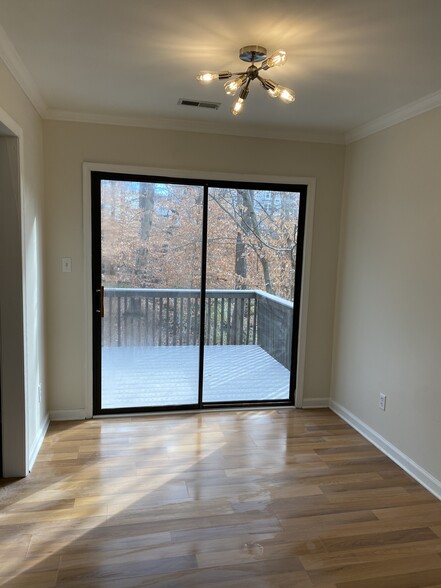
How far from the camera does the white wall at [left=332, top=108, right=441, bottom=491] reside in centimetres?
272

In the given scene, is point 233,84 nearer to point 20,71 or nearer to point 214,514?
point 20,71

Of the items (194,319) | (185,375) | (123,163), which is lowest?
(185,375)

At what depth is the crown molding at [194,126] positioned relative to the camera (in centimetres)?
328

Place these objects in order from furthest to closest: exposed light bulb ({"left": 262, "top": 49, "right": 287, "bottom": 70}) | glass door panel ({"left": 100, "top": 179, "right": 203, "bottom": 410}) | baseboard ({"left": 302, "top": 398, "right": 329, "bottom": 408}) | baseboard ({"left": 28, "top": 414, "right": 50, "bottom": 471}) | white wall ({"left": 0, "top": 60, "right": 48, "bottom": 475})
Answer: baseboard ({"left": 302, "top": 398, "right": 329, "bottom": 408}), glass door panel ({"left": 100, "top": 179, "right": 203, "bottom": 410}), baseboard ({"left": 28, "top": 414, "right": 50, "bottom": 471}), white wall ({"left": 0, "top": 60, "right": 48, "bottom": 475}), exposed light bulb ({"left": 262, "top": 49, "right": 287, "bottom": 70})

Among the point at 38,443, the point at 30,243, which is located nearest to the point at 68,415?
the point at 38,443

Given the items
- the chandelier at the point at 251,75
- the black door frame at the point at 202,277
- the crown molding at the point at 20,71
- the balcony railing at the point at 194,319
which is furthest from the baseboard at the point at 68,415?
the chandelier at the point at 251,75

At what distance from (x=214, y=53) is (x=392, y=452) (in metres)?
2.89

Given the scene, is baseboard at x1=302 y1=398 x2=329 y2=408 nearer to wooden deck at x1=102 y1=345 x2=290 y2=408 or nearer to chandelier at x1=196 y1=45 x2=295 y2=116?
wooden deck at x1=102 y1=345 x2=290 y2=408

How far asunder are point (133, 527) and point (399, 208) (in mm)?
2688

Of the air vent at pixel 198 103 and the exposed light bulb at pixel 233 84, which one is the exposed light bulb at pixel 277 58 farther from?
the air vent at pixel 198 103

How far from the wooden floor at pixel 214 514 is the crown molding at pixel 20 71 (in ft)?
8.05

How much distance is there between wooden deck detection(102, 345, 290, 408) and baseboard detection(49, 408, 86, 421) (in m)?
0.21

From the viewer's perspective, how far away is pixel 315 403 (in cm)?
402

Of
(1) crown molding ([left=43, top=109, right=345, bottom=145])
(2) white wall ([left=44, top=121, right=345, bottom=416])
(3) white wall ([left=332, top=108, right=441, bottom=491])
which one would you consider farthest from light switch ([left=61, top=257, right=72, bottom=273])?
(3) white wall ([left=332, top=108, right=441, bottom=491])
